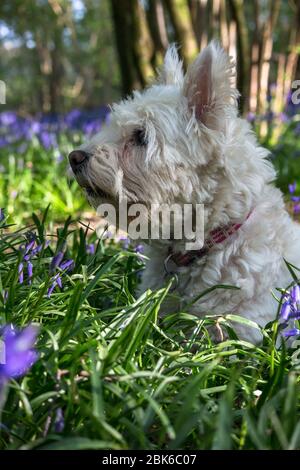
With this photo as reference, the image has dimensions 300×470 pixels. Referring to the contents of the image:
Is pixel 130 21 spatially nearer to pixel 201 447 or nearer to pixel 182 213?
pixel 182 213

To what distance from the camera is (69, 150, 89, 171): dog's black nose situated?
268 centimetres

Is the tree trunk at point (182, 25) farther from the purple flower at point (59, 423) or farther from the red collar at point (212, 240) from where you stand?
the purple flower at point (59, 423)

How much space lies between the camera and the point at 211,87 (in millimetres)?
2697

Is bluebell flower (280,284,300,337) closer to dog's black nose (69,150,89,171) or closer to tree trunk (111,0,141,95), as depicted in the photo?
dog's black nose (69,150,89,171)

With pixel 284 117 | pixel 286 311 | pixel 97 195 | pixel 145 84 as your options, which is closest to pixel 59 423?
pixel 286 311

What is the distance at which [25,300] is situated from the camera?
7.80 ft

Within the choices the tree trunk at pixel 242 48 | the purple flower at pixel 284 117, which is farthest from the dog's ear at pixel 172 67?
the tree trunk at pixel 242 48

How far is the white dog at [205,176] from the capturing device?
2707mm

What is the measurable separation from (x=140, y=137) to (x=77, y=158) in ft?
1.13

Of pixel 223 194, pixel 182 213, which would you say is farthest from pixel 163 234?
pixel 223 194

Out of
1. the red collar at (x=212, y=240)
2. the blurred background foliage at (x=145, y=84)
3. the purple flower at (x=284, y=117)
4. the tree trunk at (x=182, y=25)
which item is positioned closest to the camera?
the red collar at (x=212, y=240)

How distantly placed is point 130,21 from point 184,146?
6.33m

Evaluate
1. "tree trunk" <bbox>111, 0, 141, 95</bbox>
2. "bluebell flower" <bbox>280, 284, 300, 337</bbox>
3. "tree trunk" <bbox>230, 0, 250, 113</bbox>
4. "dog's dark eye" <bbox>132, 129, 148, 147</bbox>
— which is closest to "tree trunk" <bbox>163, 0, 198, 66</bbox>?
"tree trunk" <bbox>111, 0, 141, 95</bbox>

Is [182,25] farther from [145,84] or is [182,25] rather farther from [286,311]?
[286,311]
